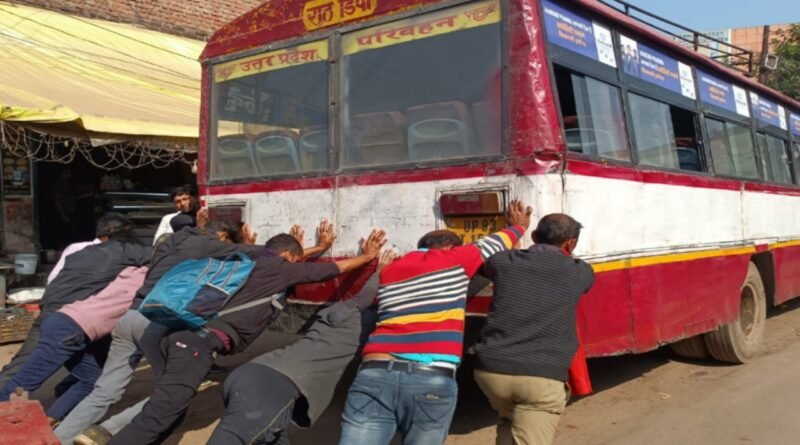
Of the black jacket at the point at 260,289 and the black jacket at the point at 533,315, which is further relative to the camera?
the black jacket at the point at 260,289

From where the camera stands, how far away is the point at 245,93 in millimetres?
5398

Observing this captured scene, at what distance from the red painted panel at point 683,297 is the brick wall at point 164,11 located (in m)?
10.4

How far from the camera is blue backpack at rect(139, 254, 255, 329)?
3.53 metres

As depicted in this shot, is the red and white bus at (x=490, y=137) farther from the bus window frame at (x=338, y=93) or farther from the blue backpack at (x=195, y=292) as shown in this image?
the blue backpack at (x=195, y=292)

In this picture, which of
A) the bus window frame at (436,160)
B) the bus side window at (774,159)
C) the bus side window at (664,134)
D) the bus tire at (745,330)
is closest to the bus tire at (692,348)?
the bus tire at (745,330)

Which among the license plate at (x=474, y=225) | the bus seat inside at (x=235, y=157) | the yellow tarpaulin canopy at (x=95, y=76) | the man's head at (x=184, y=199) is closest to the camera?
the license plate at (x=474, y=225)

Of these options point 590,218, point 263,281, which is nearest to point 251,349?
point 263,281

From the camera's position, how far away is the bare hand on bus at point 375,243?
4434 millimetres

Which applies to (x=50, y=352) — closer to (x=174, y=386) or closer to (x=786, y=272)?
(x=174, y=386)

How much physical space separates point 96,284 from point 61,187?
6637 mm

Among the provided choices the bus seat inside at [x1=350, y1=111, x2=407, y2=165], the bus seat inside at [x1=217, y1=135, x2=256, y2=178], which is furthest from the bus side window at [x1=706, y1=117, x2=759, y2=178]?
the bus seat inside at [x1=217, y1=135, x2=256, y2=178]

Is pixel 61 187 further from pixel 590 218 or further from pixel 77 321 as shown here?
pixel 590 218

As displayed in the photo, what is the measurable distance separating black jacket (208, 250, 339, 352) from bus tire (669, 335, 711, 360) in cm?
405

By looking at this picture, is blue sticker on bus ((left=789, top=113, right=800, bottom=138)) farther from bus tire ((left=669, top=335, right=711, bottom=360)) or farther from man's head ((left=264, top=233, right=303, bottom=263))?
man's head ((left=264, top=233, right=303, bottom=263))
